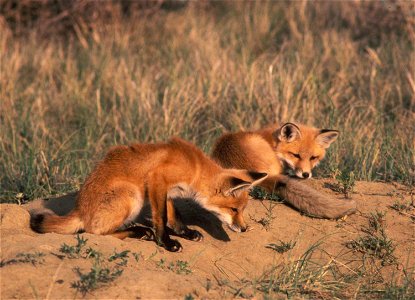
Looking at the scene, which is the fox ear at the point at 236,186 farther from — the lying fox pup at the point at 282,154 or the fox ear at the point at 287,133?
the fox ear at the point at 287,133

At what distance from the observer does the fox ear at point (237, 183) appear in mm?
5489

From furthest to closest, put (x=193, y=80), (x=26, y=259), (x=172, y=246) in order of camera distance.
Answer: (x=193, y=80) → (x=172, y=246) → (x=26, y=259)

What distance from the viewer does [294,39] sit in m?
11.9

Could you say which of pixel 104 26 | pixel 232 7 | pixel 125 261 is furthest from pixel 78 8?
pixel 125 261

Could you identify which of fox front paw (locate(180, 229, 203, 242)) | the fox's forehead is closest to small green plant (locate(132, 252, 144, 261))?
fox front paw (locate(180, 229, 203, 242))

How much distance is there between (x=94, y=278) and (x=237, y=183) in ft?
6.05

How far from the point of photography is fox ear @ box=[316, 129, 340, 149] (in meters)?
A: 7.22

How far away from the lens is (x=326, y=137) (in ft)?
24.2

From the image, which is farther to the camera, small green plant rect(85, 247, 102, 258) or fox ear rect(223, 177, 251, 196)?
fox ear rect(223, 177, 251, 196)

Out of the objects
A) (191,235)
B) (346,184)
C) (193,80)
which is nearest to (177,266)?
(191,235)

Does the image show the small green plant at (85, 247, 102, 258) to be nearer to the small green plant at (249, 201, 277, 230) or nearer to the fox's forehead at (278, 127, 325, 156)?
the small green plant at (249, 201, 277, 230)

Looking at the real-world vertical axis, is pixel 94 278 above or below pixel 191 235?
above

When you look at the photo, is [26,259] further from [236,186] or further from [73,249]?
[236,186]

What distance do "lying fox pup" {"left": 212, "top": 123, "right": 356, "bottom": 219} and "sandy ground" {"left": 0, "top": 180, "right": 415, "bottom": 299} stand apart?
0.78ft
